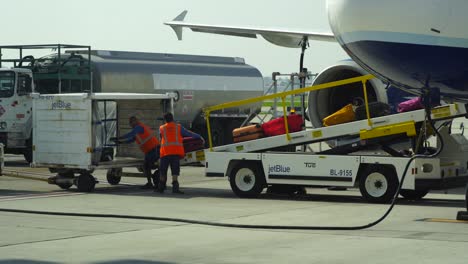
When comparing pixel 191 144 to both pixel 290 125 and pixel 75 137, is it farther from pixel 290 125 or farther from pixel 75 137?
pixel 290 125

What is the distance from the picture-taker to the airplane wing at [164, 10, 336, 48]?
23328 millimetres

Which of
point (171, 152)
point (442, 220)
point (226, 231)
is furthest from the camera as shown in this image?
point (171, 152)

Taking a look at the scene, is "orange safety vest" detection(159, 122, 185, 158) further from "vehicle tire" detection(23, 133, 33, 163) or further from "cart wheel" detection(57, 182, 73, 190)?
"vehicle tire" detection(23, 133, 33, 163)

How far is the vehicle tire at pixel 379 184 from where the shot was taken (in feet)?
56.7

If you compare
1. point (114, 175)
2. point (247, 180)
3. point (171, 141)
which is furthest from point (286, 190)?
point (114, 175)

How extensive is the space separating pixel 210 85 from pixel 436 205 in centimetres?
1674

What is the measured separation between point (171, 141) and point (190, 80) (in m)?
13.0

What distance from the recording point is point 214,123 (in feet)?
108

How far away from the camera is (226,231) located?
44.4 ft

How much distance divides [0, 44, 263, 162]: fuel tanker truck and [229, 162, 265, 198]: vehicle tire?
9832 mm

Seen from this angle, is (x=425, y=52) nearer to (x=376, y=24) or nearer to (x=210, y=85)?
(x=376, y=24)

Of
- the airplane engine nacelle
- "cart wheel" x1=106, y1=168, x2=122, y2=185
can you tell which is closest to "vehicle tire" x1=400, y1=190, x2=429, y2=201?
the airplane engine nacelle

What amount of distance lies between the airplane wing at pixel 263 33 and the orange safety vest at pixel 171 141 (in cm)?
472

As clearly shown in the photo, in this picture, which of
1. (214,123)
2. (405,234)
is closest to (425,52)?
(405,234)
